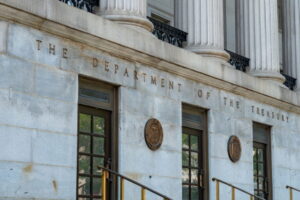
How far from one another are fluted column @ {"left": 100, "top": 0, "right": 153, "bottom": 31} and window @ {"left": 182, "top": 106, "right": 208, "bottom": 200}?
2.76m

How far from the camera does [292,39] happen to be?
A: 24.4 m

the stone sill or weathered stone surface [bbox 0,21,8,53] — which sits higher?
the stone sill

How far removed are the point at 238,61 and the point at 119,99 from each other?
686 cm

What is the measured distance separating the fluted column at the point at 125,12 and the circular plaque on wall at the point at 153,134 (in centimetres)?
216

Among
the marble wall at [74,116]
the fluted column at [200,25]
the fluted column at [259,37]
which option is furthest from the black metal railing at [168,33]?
the fluted column at [259,37]

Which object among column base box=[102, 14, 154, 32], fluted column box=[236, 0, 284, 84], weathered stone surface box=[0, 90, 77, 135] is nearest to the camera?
weathered stone surface box=[0, 90, 77, 135]

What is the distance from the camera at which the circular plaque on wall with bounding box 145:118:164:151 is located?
51.5ft

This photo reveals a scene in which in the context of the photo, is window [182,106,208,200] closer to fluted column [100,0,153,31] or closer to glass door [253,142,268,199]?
fluted column [100,0,153,31]

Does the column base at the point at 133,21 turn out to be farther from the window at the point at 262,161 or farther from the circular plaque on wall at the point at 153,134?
the window at the point at 262,161

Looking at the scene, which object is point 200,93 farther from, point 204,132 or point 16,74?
point 16,74

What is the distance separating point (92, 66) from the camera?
1439 centimetres

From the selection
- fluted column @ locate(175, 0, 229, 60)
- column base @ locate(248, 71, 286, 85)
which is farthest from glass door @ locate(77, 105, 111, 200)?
column base @ locate(248, 71, 286, 85)

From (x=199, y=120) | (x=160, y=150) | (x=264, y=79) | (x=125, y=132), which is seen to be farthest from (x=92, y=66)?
(x=264, y=79)

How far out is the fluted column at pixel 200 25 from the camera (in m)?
18.5
